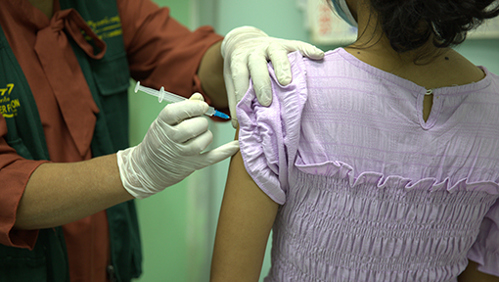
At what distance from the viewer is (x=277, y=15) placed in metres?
1.63

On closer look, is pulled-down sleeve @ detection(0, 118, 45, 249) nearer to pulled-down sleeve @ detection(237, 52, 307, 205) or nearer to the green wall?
pulled-down sleeve @ detection(237, 52, 307, 205)

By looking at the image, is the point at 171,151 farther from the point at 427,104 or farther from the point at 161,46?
the point at 161,46

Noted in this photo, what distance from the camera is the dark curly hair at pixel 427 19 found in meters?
0.59

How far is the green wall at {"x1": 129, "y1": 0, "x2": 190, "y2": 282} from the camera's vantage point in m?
1.79

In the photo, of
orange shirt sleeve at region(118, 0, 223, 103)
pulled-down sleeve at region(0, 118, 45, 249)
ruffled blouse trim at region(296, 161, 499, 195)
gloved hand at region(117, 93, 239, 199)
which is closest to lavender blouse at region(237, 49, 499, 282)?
ruffled blouse trim at region(296, 161, 499, 195)

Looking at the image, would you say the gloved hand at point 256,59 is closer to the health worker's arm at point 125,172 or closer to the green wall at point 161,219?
the health worker's arm at point 125,172

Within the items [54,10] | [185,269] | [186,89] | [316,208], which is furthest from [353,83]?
[185,269]

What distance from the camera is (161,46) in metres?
1.36

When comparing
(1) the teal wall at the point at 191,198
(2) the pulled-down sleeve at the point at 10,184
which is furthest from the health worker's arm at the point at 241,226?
(1) the teal wall at the point at 191,198

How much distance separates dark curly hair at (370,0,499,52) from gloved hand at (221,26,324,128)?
0.14 meters

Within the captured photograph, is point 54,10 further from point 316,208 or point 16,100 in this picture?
point 316,208

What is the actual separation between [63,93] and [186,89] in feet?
1.43

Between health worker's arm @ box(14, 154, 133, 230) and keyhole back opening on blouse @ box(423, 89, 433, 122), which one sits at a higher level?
keyhole back opening on blouse @ box(423, 89, 433, 122)

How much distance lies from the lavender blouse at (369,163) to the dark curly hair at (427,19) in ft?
0.25
